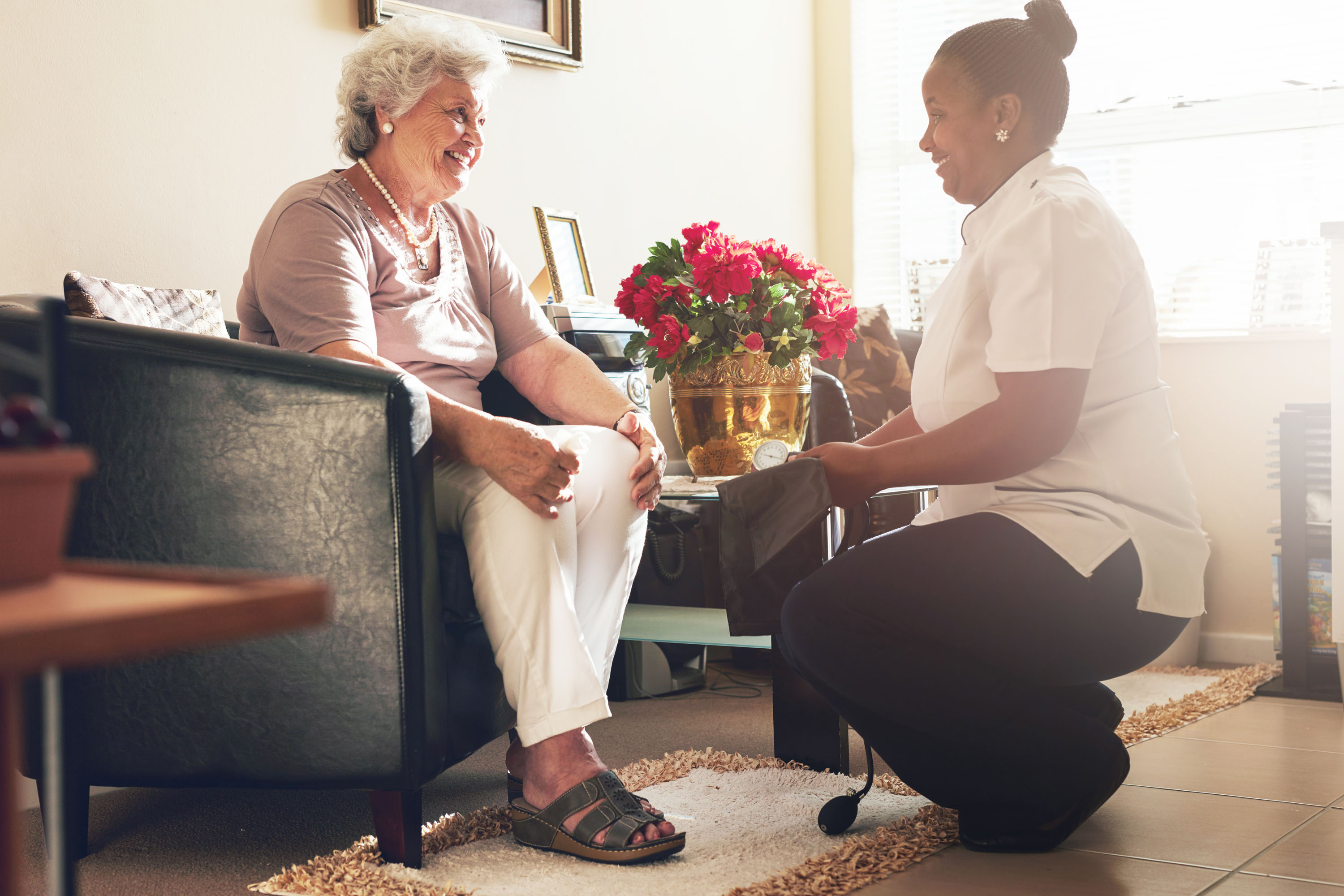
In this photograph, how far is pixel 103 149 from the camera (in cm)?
204

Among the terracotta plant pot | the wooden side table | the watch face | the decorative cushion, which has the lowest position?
the watch face

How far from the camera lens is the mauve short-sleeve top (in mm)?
1721

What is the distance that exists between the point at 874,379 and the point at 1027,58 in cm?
166

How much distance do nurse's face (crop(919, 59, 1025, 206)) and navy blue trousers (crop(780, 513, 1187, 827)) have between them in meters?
0.46

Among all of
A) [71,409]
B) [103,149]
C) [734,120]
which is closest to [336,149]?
[103,149]

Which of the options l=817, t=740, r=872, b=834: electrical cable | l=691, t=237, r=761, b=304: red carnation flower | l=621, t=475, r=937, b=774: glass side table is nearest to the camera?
l=817, t=740, r=872, b=834: electrical cable

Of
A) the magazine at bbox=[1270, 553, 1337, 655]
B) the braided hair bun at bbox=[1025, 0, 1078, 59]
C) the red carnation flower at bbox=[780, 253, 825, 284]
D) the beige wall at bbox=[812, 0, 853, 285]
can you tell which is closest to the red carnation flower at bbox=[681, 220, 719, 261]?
the red carnation flower at bbox=[780, 253, 825, 284]

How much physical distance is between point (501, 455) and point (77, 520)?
1.76ft

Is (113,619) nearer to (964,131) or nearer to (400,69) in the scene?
(964,131)

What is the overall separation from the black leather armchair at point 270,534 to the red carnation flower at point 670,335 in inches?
31.5

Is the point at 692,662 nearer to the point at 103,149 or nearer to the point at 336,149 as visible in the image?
the point at 336,149

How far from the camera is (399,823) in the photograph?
156 centimetres

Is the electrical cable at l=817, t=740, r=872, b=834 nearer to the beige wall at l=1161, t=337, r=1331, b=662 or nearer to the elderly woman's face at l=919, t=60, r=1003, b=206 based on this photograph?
the elderly woman's face at l=919, t=60, r=1003, b=206

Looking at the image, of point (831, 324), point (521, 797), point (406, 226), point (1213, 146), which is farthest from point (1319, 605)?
point (406, 226)
